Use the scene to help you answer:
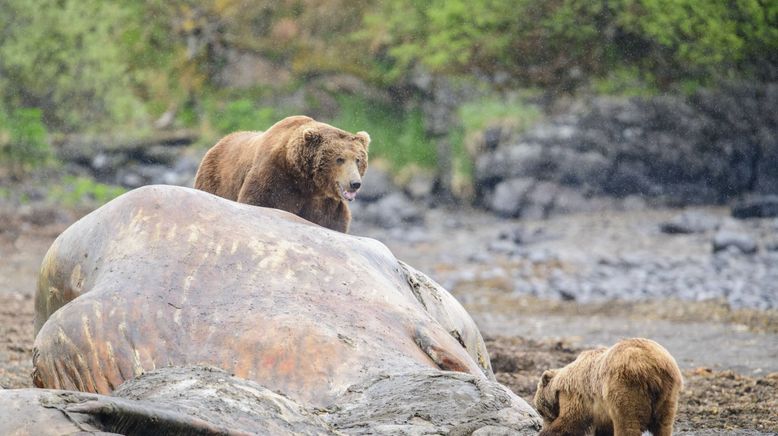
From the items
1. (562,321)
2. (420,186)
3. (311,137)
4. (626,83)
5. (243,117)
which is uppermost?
(626,83)

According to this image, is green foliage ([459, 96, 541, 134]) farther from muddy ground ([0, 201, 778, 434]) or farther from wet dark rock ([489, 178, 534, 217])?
muddy ground ([0, 201, 778, 434])

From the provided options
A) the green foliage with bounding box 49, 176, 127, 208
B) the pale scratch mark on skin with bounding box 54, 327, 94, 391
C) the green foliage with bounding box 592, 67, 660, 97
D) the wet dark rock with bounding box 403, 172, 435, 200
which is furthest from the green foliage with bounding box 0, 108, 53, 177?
the pale scratch mark on skin with bounding box 54, 327, 94, 391

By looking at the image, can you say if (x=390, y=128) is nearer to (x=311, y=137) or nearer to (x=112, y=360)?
(x=311, y=137)

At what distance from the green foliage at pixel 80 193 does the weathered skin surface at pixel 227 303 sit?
18.5 m

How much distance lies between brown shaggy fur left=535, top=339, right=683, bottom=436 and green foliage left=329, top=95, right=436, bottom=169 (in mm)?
21487

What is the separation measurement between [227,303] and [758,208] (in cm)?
1820

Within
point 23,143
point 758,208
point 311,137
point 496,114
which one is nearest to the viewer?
point 311,137

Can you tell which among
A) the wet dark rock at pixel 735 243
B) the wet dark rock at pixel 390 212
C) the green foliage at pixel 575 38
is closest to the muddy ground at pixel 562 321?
the wet dark rock at pixel 390 212

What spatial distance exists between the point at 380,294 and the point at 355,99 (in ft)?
74.8

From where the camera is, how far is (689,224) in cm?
2062

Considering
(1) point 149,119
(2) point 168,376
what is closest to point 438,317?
(2) point 168,376

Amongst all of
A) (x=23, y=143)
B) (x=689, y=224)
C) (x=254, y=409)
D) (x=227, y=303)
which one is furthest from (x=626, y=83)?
(x=254, y=409)

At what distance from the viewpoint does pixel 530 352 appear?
10.2m

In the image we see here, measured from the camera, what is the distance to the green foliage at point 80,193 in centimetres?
2411
